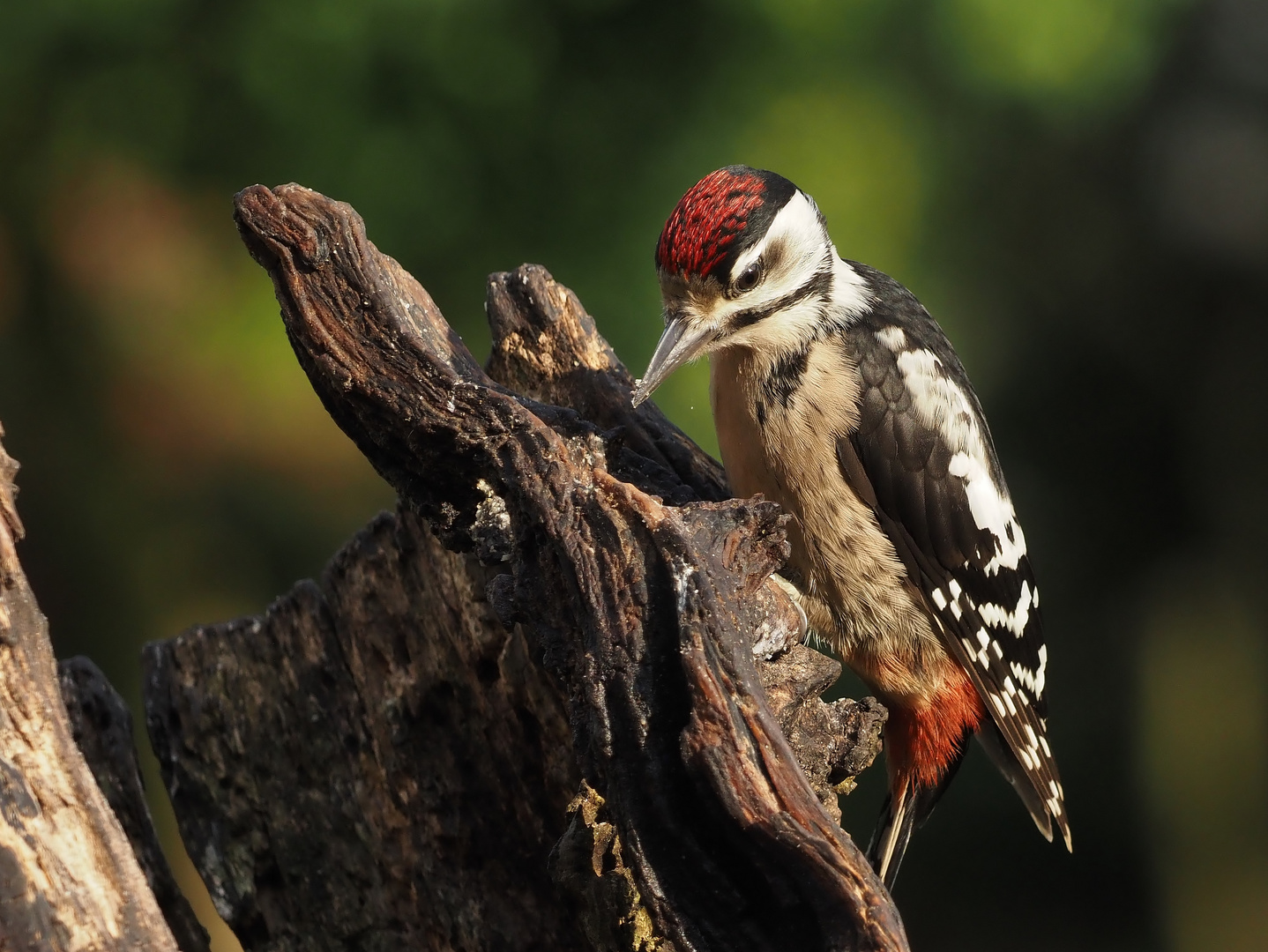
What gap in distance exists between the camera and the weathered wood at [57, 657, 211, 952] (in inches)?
103

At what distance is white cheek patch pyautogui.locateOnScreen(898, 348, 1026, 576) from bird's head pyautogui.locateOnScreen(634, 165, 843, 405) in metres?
0.30

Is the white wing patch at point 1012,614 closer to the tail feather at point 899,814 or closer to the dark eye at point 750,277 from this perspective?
the tail feather at point 899,814

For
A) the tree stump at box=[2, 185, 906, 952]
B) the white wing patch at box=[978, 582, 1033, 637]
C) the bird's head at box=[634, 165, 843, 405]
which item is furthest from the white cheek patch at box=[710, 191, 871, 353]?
the white wing patch at box=[978, 582, 1033, 637]

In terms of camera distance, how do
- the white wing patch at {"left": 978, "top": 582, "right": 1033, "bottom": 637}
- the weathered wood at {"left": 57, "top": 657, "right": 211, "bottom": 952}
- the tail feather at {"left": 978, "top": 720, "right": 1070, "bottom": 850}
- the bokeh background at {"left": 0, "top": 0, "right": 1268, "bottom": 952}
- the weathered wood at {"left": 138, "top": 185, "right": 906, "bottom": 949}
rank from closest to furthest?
the weathered wood at {"left": 138, "top": 185, "right": 906, "bottom": 949} → the weathered wood at {"left": 57, "top": 657, "right": 211, "bottom": 952} → the white wing patch at {"left": 978, "top": 582, "right": 1033, "bottom": 637} → the tail feather at {"left": 978, "top": 720, "right": 1070, "bottom": 850} → the bokeh background at {"left": 0, "top": 0, "right": 1268, "bottom": 952}

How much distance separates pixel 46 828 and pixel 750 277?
1.85 meters

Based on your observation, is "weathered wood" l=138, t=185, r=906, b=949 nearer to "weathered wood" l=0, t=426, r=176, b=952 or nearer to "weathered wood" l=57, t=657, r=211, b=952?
"weathered wood" l=57, t=657, r=211, b=952

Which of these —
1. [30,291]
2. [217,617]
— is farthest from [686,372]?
[30,291]

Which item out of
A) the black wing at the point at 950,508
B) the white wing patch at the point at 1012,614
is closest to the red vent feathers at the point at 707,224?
the black wing at the point at 950,508

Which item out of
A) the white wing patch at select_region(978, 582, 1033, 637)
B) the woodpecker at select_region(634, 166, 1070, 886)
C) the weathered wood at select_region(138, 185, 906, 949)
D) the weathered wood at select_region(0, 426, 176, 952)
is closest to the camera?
the weathered wood at select_region(0, 426, 176, 952)

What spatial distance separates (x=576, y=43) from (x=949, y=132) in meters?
1.76

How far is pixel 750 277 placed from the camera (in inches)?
115

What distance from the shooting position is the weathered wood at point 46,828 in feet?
5.48

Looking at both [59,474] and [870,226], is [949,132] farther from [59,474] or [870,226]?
[59,474]

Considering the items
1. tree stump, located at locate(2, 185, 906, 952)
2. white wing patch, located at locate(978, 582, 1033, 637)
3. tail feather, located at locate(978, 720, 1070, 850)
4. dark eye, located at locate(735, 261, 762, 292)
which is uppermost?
dark eye, located at locate(735, 261, 762, 292)
